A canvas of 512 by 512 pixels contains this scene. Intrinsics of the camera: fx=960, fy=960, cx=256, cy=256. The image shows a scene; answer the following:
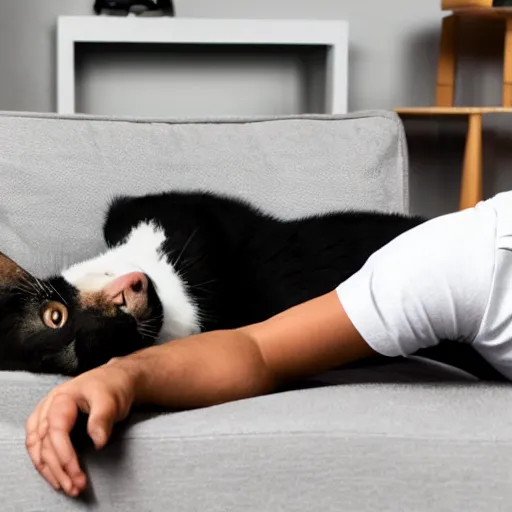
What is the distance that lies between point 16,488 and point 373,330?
1.19ft

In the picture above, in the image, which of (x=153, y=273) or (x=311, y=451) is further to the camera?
(x=153, y=273)

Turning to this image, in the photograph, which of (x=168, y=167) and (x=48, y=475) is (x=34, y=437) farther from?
(x=168, y=167)

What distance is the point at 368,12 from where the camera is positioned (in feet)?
8.68

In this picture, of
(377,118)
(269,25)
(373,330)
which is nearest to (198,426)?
(373,330)

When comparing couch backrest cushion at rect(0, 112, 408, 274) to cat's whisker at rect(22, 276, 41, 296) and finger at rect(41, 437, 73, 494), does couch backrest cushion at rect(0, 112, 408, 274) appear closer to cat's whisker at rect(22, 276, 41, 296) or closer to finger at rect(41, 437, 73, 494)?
cat's whisker at rect(22, 276, 41, 296)

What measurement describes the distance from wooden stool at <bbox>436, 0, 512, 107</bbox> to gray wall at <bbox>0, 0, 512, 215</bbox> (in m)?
0.14

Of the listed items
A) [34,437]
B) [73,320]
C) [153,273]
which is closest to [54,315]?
[73,320]

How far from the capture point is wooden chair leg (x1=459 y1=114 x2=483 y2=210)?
2342 millimetres

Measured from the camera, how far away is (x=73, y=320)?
3.51ft

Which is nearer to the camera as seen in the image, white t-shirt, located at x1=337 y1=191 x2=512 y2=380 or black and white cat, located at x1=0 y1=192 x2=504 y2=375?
white t-shirt, located at x1=337 y1=191 x2=512 y2=380

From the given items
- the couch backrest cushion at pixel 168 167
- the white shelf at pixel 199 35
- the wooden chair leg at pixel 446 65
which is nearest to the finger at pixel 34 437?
the couch backrest cushion at pixel 168 167

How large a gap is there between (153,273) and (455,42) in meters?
1.58

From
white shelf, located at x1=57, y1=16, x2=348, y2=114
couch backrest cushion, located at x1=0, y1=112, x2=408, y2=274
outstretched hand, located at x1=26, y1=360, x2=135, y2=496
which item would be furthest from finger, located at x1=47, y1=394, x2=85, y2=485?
white shelf, located at x1=57, y1=16, x2=348, y2=114

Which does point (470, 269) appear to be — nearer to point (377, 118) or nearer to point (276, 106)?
point (377, 118)
